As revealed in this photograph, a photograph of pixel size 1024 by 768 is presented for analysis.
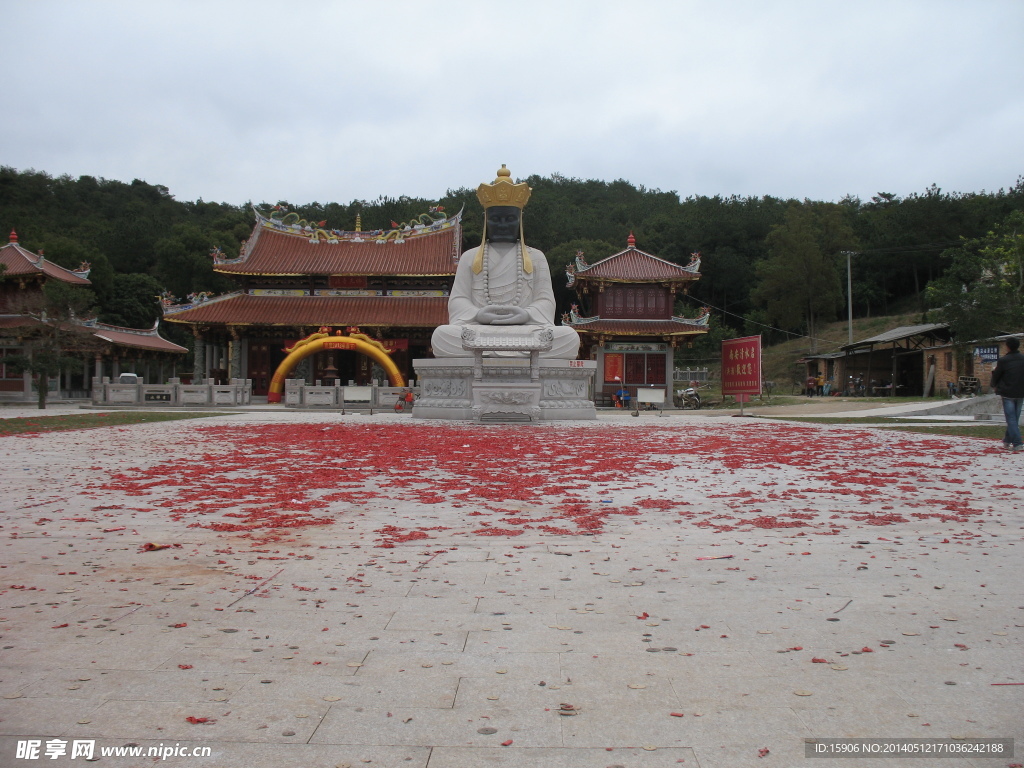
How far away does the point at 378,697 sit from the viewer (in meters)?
2.71

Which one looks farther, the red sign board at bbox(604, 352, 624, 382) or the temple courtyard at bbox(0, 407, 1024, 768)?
the red sign board at bbox(604, 352, 624, 382)

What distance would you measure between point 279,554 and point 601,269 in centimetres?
3185

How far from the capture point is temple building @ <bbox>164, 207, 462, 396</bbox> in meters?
32.4

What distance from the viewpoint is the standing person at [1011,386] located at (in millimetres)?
10727

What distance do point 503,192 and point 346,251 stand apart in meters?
16.4

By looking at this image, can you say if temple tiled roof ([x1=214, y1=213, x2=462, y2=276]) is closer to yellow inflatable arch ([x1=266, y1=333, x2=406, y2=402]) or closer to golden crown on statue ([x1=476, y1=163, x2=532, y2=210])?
yellow inflatable arch ([x1=266, y1=333, x2=406, y2=402])

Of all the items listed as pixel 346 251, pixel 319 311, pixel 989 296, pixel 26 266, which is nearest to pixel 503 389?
pixel 319 311

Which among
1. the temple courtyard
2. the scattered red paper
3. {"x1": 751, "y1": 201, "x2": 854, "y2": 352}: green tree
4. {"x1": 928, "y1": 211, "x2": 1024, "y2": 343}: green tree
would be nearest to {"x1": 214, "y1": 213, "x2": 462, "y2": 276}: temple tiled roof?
{"x1": 928, "y1": 211, "x2": 1024, "y2": 343}: green tree

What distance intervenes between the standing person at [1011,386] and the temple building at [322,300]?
23470 mm

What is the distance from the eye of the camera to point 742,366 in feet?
83.5

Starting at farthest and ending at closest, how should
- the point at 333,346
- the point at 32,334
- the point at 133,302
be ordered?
the point at 133,302 → the point at 333,346 → the point at 32,334

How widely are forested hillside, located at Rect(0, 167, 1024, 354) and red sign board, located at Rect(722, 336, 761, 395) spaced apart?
71.8 feet

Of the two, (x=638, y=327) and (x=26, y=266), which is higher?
(x=26, y=266)

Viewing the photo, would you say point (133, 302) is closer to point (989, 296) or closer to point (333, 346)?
point (333, 346)
